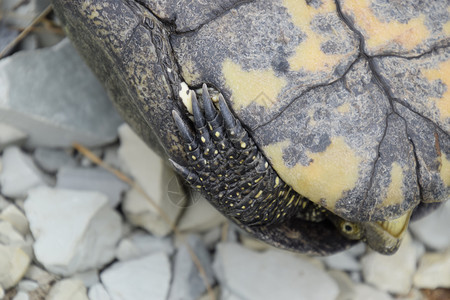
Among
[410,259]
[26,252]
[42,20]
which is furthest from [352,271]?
[42,20]

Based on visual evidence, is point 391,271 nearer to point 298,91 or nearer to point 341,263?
point 341,263

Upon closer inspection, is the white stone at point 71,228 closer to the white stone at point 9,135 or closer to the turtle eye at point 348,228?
the white stone at point 9,135

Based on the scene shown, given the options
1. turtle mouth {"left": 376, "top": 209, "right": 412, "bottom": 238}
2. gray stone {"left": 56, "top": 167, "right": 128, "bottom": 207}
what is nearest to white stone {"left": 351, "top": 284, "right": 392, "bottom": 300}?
turtle mouth {"left": 376, "top": 209, "right": 412, "bottom": 238}

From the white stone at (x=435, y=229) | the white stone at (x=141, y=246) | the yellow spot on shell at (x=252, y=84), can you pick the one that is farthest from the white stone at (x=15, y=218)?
the white stone at (x=435, y=229)

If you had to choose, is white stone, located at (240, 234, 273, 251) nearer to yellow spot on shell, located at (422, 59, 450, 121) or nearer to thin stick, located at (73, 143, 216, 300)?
thin stick, located at (73, 143, 216, 300)

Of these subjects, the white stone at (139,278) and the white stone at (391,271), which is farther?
the white stone at (391,271)

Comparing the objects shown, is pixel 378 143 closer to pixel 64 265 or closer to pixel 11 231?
pixel 64 265
